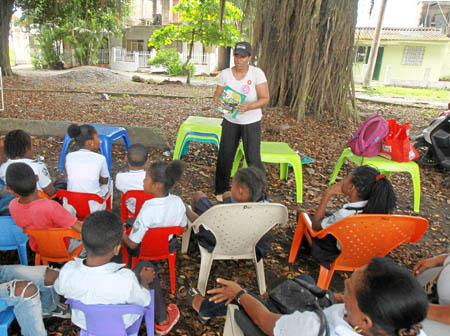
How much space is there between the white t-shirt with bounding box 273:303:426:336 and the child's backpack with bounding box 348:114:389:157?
9.44ft

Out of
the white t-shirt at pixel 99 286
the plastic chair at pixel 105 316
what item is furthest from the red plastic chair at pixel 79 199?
the plastic chair at pixel 105 316

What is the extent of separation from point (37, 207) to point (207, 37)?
13.5m

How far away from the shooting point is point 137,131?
5340 millimetres

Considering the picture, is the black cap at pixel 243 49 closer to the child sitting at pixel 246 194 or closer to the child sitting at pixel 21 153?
the child sitting at pixel 246 194

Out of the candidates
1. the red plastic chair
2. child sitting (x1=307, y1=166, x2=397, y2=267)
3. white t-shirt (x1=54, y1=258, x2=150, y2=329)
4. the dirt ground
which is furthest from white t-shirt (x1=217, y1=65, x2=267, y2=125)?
white t-shirt (x1=54, y1=258, x2=150, y2=329)

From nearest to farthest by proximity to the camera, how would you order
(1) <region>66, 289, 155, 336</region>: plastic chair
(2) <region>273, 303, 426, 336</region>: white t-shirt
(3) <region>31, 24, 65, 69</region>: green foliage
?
(2) <region>273, 303, 426, 336</region>: white t-shirt < (1) <region>66, 289, 155, 336</region>: plastic chair < (3) <region>31, 24, 65, 69</region>: green foliage

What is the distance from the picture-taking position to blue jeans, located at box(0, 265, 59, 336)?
166 cm

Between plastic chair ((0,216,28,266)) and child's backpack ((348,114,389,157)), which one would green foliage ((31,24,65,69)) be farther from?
plastic chair ((0,216,28,266))

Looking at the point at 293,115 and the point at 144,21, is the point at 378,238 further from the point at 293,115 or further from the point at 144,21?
the point at 144,21

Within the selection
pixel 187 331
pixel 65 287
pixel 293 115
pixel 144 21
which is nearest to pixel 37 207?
pixel 65 287

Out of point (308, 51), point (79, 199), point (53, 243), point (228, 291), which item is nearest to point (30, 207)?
point (53, 243)

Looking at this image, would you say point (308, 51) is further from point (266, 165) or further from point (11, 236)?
point (11, 236)

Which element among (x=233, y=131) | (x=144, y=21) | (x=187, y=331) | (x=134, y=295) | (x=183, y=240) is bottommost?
(x=187, y=331)

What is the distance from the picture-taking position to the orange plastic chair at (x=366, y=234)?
7.18 ft
